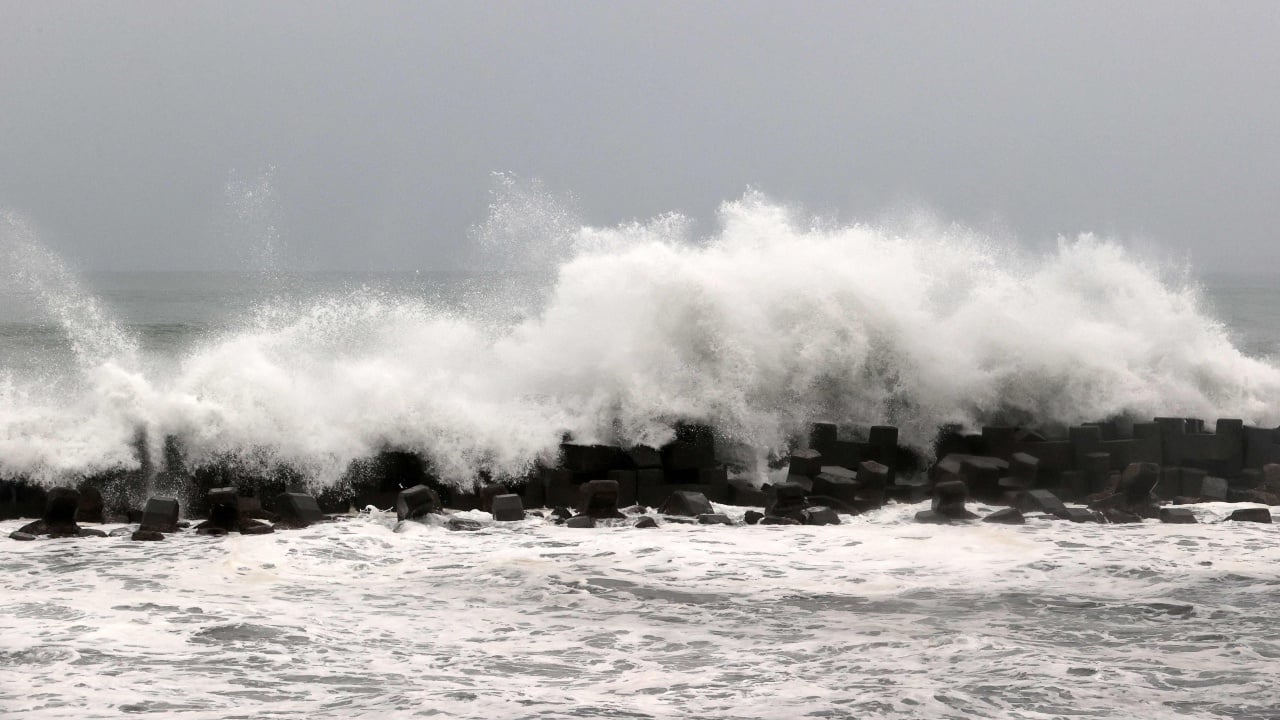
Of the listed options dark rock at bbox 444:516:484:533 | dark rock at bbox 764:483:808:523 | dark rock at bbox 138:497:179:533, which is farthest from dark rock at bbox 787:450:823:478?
dark rock at bbox 138:497:179:533

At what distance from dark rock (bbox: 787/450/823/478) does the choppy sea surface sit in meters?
1.18

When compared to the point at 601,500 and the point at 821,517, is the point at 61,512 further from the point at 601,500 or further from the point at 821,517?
the point at 821,517

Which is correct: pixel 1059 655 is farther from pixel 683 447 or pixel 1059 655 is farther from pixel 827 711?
pixel 683 447

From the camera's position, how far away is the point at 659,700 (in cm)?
518

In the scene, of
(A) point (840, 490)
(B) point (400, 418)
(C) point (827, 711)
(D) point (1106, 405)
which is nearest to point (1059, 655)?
(C) point (827, 711)

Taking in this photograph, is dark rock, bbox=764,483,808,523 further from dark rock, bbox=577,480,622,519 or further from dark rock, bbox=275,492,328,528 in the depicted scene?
dark rock, bbox=275,492,328,528

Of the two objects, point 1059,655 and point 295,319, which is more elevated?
point 295,319

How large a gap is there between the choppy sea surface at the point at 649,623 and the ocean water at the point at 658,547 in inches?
1.0

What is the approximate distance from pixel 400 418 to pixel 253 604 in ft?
11.8

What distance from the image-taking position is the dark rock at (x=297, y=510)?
8.82m

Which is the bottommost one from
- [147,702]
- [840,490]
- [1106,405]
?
[147,702]

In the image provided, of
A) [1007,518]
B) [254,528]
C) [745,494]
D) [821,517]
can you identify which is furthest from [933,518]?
[254,528]

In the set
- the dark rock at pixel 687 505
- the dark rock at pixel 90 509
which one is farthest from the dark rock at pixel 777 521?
the dark rock at pixel 90 509

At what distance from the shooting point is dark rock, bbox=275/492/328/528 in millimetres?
8820
